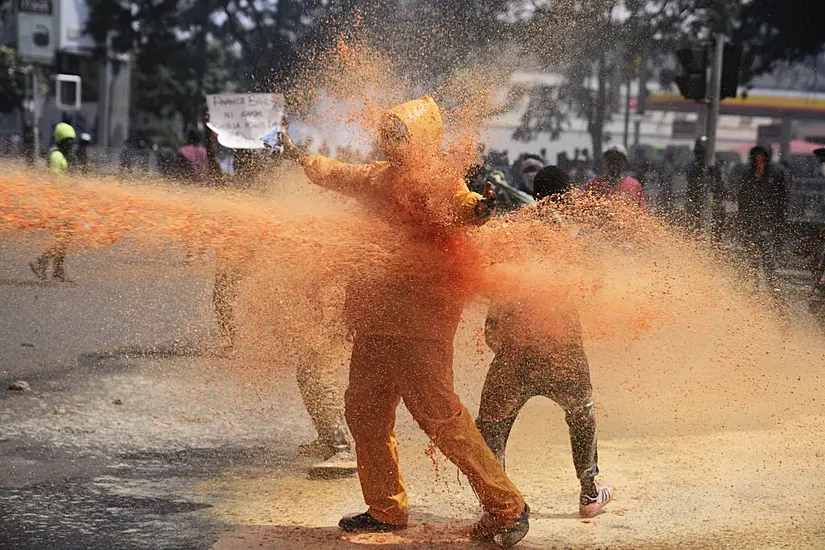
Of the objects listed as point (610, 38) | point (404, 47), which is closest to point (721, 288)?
point (404, 47)

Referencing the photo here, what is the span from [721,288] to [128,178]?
3341 mm

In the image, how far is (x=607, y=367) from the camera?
23.2 ft

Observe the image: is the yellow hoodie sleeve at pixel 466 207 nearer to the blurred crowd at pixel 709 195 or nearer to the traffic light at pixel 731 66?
the blurred crowd at pixel 709 195

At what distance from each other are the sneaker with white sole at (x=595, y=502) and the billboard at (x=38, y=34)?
51.6 m

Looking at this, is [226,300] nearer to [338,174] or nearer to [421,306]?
[338,174]

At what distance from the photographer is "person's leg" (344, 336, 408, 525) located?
14.3 feet

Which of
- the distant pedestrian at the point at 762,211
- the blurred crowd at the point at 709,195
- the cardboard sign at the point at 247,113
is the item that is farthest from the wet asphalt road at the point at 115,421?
the distant pedestrian at the point at 762,211

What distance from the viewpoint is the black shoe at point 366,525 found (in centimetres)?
454

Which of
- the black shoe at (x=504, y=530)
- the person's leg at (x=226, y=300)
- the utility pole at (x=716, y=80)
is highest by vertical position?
the utility pole at (x=716, y=80)

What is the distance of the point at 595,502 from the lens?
16.1 feet

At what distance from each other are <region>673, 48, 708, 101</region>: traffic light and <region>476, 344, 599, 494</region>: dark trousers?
27.5ft

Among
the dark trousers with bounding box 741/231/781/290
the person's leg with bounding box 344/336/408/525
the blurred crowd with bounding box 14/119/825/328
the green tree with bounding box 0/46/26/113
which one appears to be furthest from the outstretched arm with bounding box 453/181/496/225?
the green tree with bounding box 0/46/26/113

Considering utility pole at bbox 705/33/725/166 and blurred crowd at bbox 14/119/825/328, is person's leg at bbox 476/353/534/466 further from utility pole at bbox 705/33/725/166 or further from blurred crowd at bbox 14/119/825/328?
utility pole at bbox 705/33/725/166

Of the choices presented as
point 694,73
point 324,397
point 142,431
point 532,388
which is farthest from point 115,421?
point 694,73
